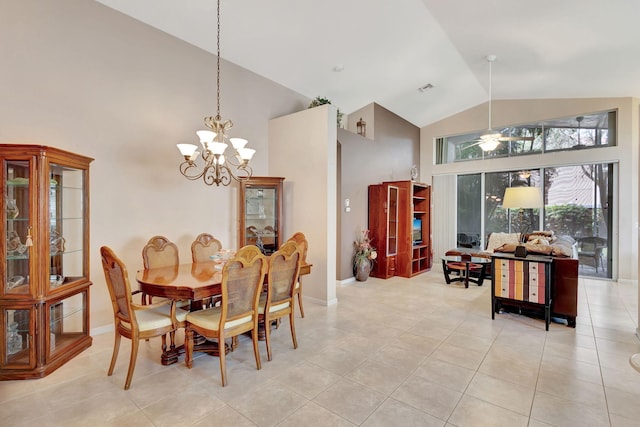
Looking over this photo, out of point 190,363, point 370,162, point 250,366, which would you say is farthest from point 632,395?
point 370,162

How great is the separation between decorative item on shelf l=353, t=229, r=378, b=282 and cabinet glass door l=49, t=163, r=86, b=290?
14.0 ft

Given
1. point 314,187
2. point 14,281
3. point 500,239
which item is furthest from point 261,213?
point 500,239

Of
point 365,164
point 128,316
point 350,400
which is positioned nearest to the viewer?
point 350,400

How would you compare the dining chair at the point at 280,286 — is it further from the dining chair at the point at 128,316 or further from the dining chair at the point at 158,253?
the dining chair at the point at 158,253

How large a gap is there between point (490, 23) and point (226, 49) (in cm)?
356

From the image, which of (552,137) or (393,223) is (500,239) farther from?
(552,137)

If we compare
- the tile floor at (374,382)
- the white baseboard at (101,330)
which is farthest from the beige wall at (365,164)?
the white baseboard at (101,330)

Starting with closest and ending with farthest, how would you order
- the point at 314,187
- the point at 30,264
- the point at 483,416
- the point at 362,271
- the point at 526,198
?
the point at 483,416, the point at 30,264, the point at 314,187, the point at 526,198, the point at 362,271

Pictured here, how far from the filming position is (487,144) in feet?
17.3

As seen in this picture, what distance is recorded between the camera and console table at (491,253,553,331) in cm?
354

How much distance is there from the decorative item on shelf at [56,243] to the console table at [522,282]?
4820 mm

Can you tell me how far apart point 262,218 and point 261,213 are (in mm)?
79

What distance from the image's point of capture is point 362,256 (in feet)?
19.3

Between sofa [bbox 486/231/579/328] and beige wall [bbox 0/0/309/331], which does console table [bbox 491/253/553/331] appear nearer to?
sofa [bbox 486/231/579/328]
